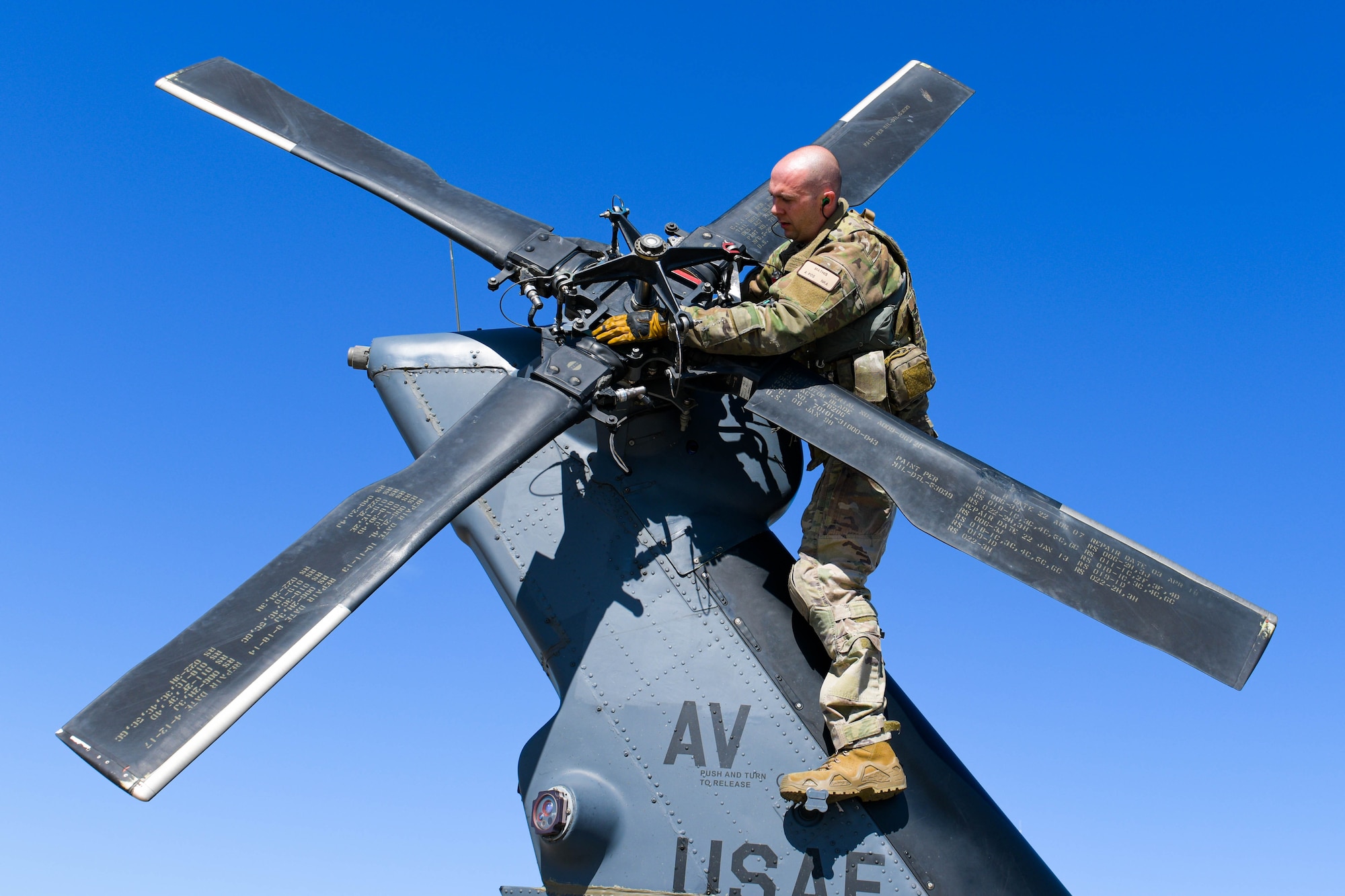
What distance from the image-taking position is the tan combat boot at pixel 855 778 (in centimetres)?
593

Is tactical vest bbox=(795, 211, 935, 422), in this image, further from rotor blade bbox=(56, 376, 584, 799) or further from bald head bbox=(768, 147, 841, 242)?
rotor blade bbox=(56, 376, 584, 799)

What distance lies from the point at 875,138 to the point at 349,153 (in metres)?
3.46

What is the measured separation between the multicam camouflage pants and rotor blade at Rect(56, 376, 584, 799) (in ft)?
4.78

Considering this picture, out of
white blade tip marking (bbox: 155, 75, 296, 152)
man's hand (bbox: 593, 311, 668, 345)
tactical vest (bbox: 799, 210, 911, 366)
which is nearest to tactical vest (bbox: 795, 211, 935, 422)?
tactical vest (bbox: 799, 210, 911, 366)

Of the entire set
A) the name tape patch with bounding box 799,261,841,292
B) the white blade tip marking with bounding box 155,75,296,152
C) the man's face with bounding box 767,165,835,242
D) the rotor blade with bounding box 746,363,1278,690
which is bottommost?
the rotor blade with bounding box 746,363,1278,690

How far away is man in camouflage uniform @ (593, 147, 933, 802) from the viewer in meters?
6.08

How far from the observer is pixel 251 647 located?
4871 mm

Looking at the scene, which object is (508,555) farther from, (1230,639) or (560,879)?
(1230,639)

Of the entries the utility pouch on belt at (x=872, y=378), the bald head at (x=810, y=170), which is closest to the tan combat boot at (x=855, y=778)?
the utility pouch on belt at (x=872, y=378)

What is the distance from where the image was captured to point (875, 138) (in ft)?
26.9

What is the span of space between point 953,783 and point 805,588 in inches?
49.2

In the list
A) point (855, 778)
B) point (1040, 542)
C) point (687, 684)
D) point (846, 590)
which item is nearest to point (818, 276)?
point (846, 590)

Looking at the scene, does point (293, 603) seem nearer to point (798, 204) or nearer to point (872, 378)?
point (872, 378)

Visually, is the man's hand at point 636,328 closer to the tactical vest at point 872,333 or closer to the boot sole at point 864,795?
the tactical vest at point 872,333
